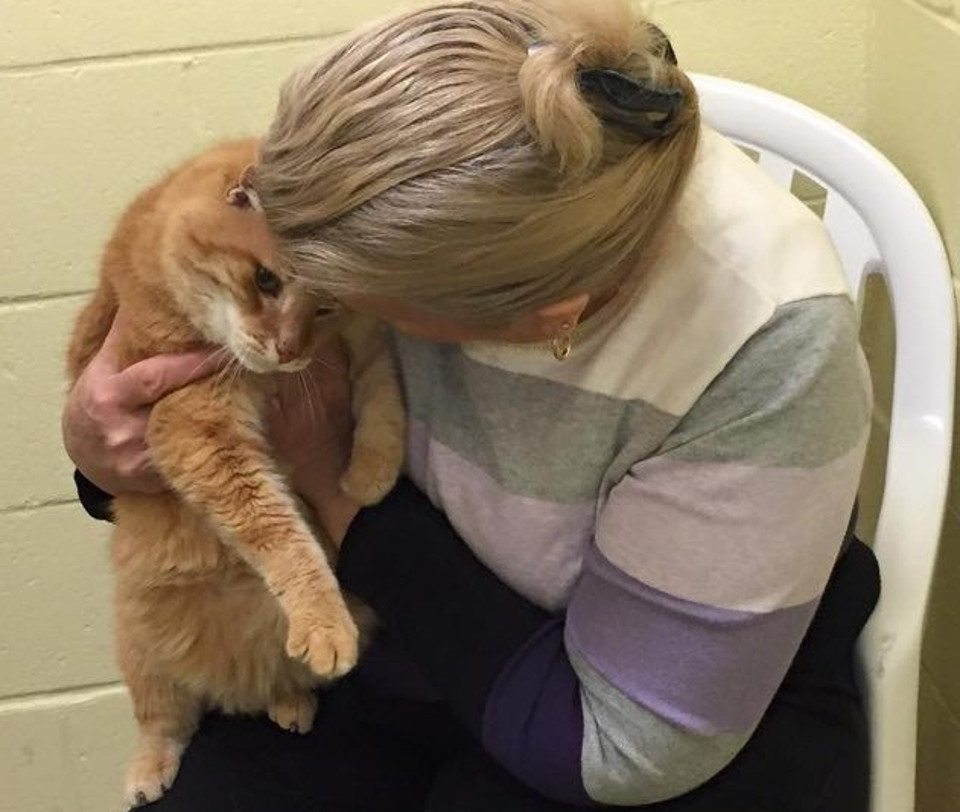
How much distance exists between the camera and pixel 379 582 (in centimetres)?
115

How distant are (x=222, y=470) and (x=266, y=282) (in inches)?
7.0

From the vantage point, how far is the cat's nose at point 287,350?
108cm

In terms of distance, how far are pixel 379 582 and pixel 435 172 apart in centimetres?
45

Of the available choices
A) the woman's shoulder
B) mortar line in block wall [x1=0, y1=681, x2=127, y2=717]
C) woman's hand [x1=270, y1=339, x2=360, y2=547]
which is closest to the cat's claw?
woman's hand [x1=270, y1=339, x2=360, y2=547]

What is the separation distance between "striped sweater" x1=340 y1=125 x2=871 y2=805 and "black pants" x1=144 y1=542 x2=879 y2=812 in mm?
56

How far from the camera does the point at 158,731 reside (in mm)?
1347

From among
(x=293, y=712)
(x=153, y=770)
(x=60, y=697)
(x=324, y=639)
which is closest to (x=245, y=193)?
(x=324, y=639)

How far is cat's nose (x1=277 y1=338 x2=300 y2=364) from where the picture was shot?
1.08m

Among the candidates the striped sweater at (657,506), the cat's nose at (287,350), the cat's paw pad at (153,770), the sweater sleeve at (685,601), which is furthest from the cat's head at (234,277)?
the cat's paw pad at (153,770)

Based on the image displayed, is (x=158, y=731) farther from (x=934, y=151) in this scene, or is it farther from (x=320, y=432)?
(x=934, y=151)

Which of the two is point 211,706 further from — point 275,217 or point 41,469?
A: point 275,217

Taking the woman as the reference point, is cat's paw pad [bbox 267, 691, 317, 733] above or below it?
below

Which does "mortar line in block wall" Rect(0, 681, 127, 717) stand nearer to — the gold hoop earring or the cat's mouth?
the cat's mouth

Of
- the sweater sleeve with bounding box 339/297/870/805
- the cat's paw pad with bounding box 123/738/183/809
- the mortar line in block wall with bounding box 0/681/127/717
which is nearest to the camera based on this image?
the sweater sleeve with bounding box 339/297/870/805
